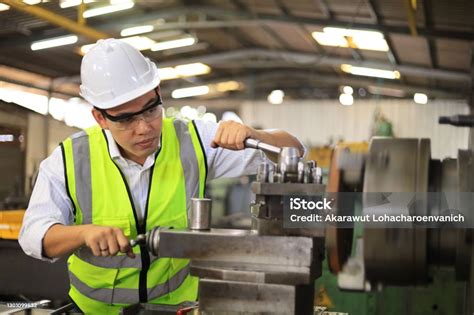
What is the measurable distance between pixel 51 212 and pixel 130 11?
2.62 meters

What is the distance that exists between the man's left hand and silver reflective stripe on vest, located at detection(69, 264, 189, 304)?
0.40 metres

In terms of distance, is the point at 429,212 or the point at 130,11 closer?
the point at 429,212

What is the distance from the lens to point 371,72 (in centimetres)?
398

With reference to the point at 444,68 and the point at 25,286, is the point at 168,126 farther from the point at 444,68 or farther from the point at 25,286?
the point at 444,68

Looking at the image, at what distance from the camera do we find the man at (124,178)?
1.48 meters

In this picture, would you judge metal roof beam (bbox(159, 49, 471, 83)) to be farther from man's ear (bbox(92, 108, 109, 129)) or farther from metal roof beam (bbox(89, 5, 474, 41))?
man's ear (bbox(92, 108, 109, 129))

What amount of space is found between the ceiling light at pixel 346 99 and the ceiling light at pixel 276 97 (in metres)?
0.40

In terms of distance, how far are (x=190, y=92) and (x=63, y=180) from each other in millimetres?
2715

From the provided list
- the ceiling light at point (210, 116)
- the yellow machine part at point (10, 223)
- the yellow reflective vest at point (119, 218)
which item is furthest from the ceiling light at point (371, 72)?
the yellow reflective vest at point (119, 218)

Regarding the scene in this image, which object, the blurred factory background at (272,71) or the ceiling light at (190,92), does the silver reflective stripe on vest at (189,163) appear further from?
the ceiling light at (190,92)

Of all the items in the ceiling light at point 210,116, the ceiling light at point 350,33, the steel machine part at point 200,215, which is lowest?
the steel machine part at point 200,215

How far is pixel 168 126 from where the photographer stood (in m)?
A: 1.66

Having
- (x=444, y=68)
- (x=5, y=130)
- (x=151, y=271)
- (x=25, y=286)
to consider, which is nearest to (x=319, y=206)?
(x=151, y=271)

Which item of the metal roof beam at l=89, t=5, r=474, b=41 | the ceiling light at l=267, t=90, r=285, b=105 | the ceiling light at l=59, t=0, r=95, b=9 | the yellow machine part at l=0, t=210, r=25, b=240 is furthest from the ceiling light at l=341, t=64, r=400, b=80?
the yellow machine part at l=0, t=210, r=25, b=240
